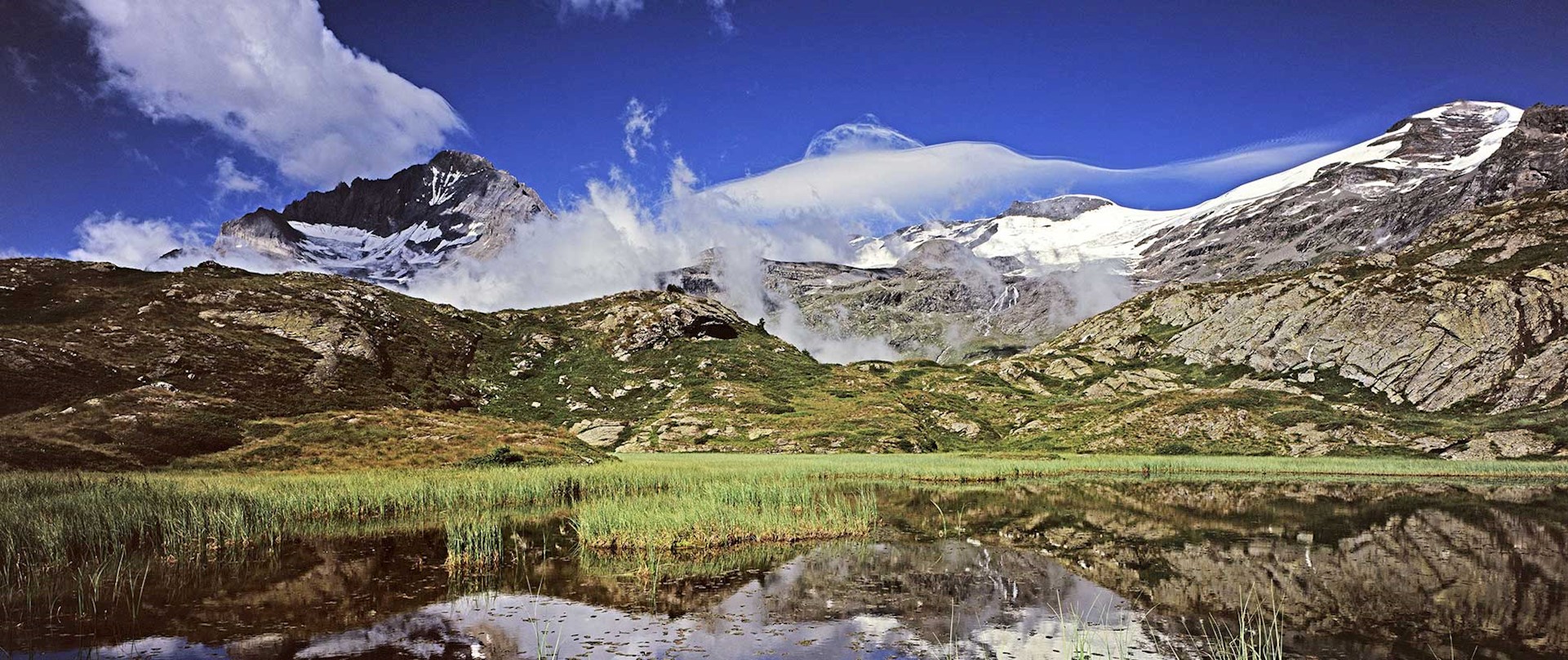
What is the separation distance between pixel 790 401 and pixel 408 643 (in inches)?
4783

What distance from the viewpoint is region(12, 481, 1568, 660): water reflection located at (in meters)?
17.6

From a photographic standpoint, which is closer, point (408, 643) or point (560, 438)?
point (408, 643)

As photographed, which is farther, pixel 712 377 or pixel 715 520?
pixel 712 377

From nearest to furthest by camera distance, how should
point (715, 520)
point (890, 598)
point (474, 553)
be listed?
1. point (890, 598)
2. point (474, 553)
3. point (715, 520)

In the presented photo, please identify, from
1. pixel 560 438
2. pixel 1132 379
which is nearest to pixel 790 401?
pixel 560 438

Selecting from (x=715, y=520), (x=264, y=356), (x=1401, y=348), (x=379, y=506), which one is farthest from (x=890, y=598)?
(x=1401, y=348)

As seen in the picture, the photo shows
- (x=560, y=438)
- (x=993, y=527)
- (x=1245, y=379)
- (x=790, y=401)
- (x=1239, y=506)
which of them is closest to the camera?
(x=993, y=527)

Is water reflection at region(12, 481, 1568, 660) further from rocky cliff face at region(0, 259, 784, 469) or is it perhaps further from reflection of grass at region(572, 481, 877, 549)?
rocky cliff face at region(0, 259, 784, 469)

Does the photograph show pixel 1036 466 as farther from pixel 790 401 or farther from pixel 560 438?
pixel 790 401

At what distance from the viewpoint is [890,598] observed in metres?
22.5

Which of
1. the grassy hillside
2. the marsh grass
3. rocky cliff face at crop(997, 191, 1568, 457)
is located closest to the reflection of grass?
the marsh grass

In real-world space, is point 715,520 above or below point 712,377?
below

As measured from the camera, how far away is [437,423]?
6938cm

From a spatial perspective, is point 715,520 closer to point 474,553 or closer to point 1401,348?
point 474,553
